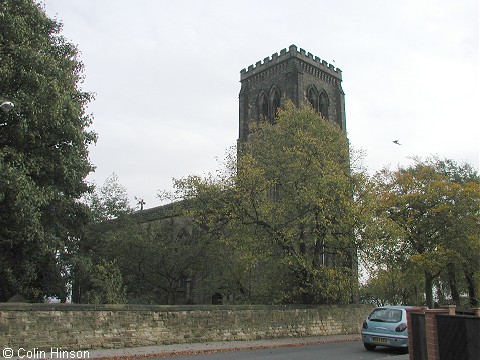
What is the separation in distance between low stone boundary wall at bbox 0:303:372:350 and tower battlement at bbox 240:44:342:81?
113ft

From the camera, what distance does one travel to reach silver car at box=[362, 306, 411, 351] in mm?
13828

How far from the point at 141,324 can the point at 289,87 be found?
36492 millimetres

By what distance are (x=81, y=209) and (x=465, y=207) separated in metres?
23.2

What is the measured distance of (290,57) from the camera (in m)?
48.6

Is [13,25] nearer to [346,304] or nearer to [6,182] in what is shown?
[6,182]

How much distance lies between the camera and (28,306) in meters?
11.7

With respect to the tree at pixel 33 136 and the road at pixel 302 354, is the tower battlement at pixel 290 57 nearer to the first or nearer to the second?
the tree at pixel 33 136

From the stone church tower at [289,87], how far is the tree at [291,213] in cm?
2533

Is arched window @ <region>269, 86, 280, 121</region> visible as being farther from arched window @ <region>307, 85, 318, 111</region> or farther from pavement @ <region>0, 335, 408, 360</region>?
pavement @ <region>0, 335, 408, 360</region>

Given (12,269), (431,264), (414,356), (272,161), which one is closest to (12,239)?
(12,269)

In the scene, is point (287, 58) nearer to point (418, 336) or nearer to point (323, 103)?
point (323, 103)

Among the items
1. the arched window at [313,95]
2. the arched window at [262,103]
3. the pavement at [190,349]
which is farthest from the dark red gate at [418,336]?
the arched window at [262,103]

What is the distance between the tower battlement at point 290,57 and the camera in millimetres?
48969

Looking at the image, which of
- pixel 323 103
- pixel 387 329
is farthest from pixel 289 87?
pixel 387 329
